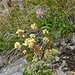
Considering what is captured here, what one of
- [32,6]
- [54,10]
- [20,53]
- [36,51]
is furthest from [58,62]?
[32,6]

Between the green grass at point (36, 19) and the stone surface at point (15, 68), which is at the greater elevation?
the green grass at point (36, 19)

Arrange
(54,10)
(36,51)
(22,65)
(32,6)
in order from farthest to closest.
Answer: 1. (32,6)
2. (54,10)
3. (22,65)
4. (36,51)

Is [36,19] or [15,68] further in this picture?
[36,19]

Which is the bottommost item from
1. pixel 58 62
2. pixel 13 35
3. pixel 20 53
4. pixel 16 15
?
pixel 58 62

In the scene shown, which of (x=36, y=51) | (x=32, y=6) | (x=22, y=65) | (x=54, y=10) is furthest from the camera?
(x=32, y=6)

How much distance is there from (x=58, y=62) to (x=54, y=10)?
2.66 feet

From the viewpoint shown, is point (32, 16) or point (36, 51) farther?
point (32, 16)

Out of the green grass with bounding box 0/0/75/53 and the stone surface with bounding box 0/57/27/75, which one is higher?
the green grass with bounding box 0/0/75/53

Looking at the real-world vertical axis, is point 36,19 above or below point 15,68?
above

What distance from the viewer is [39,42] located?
3.59 meters

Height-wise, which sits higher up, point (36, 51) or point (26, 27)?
point (26, 27)

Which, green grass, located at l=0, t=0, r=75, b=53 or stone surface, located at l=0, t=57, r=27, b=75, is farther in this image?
green grass, located at l=0, t=0, r=75, b=53

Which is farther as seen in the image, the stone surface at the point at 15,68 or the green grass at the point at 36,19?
the green grass at the point at 36,19

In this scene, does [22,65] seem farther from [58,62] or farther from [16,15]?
[16,15]
